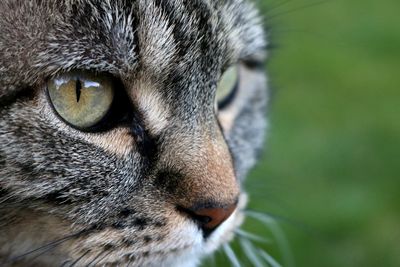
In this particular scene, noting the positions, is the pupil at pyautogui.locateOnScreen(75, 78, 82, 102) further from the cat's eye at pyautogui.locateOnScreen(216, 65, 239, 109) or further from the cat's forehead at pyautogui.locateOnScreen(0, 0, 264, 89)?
the cat's eye at pyautogui.locateOnScreen(216, 65, 239, 109)

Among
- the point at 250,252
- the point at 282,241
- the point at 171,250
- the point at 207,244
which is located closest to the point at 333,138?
the point at 282,241

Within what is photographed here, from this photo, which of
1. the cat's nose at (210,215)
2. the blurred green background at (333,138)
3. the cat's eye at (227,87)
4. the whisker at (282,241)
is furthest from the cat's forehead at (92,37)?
the whisker at (282,241)

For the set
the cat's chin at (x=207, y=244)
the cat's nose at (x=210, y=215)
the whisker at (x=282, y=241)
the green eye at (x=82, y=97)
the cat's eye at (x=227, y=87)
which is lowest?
the whisker at (x=282, y=241)

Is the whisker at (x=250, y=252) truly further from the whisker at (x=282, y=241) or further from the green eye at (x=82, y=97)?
the green eye at (x=82, y=97)

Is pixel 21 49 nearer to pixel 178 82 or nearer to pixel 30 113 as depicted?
pixel 30 113

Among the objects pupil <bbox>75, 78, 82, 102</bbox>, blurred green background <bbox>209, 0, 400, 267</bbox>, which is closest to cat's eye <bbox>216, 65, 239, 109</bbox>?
blurred green background <bbox>209, 0, 400, 267</bbox>

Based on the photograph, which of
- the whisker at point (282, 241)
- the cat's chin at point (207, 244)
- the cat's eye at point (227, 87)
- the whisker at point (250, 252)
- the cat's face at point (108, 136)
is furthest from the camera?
the whisker at point (282, 241)
